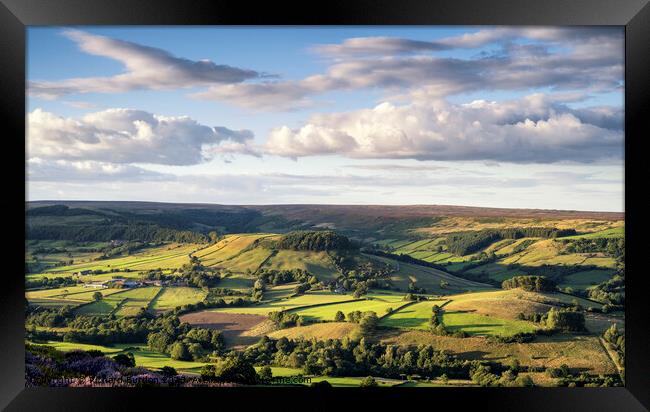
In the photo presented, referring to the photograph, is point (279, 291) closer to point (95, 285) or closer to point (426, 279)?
point (426, 279)

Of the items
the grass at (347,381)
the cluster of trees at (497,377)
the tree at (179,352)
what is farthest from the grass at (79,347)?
the cluster of trees at (497,377)

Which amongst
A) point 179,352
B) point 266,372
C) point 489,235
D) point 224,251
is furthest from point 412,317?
point 179,352

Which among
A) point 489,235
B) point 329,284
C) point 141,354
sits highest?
point 489,235

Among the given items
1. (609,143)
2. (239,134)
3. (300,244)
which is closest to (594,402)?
(609,143)

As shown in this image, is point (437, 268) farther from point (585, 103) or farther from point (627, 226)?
point (627, 226)

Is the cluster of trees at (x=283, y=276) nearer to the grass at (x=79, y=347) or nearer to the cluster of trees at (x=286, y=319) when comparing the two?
the cluster of trees at (x=286, y=319)

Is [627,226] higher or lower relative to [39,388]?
higher
